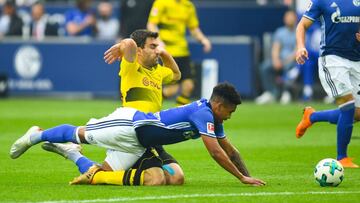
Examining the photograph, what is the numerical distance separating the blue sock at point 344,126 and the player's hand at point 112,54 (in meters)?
3.06

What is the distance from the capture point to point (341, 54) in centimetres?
1222

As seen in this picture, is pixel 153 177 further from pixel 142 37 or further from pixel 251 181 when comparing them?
pixel 142 37

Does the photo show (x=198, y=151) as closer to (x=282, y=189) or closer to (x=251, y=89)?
(x=282, y=189)

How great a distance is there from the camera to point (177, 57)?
18688 millimetres

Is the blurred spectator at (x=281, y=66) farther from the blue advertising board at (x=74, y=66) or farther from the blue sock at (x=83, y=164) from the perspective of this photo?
the blue sock at (x=83, y=164)

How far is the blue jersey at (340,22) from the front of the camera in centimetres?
1218

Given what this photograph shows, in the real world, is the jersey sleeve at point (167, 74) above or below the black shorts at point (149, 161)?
above

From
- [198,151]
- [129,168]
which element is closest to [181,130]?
[129,168]

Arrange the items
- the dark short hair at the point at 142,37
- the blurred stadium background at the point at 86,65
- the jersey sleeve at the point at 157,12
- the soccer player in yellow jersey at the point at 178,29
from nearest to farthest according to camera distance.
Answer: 1. the dark short hair at the point at 142,37
2. the jersey sleeve at the point at 157,12
3. the soccer player in yellow jersey at the point at 178,29
4. the blurred stadium background at the point at 86,65

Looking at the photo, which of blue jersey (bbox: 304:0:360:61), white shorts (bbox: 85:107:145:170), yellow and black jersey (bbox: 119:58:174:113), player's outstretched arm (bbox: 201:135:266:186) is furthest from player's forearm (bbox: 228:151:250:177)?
blue jersey (bbox: 304:0:360:61)

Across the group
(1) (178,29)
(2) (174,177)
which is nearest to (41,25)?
(1) (178,29)

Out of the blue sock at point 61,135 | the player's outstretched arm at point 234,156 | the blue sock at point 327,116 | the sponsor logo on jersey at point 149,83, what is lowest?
the blue sock at point 327,116

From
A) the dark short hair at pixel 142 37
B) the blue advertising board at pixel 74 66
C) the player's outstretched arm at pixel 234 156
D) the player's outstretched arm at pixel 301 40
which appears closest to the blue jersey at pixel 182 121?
the player's outstretched arm at pixel 234 156

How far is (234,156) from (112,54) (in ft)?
5.11
